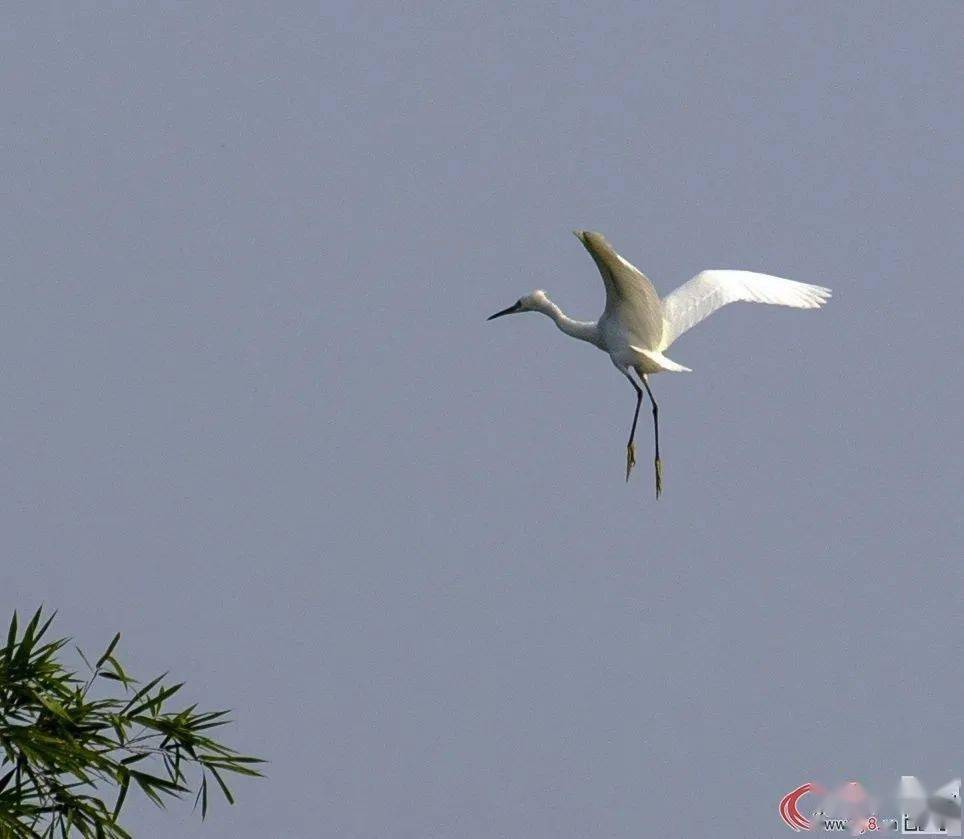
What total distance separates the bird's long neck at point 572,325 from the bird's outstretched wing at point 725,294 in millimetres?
634

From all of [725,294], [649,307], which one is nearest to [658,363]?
[649,307]

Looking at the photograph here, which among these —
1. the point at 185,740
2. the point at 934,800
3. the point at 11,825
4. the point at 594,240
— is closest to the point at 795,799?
the point at 934,800

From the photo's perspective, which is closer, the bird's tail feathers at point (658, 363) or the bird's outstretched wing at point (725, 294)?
the bird's tail feathers at point (658, 363)

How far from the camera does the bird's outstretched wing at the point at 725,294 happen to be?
18281 millimetres

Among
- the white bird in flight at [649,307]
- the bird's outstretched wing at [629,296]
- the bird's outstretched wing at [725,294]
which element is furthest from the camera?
the bird's outstretched wing at [725,294]

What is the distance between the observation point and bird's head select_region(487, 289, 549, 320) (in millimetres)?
19297

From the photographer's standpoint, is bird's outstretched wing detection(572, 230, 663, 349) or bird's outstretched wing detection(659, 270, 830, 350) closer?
bird's outstretched wing detection(572, 230, 663, 349)

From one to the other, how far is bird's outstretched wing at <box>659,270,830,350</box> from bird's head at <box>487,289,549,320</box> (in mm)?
1327

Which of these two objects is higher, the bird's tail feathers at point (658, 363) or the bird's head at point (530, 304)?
the bird's head at point (530, 304)

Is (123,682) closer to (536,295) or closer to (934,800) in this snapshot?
(536,295)

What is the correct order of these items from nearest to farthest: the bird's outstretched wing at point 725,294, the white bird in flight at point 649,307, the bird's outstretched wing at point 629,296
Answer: the bird's outstretched wing at point 629,296 → the white bird in flight at point 649,307 → the bird's outstretched wing at point 725,294

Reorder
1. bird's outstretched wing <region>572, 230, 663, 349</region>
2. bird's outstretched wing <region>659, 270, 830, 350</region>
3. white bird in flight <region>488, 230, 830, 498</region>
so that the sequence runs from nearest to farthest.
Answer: bird's outstretched wing <region>572, 230, 663, 349</region> → white bird in flight <region>488, 230, 830, 498</region> → bird's outstretched wing <region>659, 270, 830, 350</region>

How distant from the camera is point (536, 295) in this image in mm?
19344

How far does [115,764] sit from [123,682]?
0.65m
